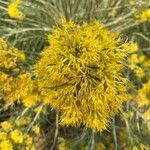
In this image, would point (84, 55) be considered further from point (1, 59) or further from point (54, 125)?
point (54, 125)

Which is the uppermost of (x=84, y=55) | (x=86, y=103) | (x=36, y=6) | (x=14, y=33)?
(x=36, y=6)

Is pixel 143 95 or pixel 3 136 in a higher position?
pixel 143 95

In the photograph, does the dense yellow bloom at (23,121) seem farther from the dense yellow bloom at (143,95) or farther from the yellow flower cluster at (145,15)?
the yellow flower cluster at (145,15)

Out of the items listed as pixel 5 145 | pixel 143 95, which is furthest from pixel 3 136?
pixel 143 95

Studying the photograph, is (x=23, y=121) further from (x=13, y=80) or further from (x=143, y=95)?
(x=143, y=95)

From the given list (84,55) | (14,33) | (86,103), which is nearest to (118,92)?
(86,103)

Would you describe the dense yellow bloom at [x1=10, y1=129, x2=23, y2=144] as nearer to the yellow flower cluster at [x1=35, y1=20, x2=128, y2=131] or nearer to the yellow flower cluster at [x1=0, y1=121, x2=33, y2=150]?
the yellow flower cluster at [x1=0, y1=121, x2=33, y2=150]

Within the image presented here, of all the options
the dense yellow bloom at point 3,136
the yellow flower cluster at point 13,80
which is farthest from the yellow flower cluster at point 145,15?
the dense yellow bloom at point 3,136
